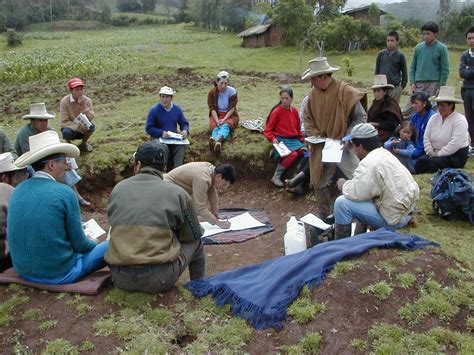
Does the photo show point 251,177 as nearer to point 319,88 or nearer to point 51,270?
point 319,88

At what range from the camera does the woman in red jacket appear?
27.0ft

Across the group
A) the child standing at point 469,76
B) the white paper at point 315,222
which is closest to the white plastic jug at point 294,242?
the white paper at point 315,222

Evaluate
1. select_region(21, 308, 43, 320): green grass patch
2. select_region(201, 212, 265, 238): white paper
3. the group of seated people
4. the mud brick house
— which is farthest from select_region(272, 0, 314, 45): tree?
select_region(21, 308, 43, 320): green grass patch

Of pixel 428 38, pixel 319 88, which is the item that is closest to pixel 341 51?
pixel 428 38

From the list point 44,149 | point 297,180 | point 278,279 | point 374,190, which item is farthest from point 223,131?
point 44,149

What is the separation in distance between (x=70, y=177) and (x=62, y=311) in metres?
3.65

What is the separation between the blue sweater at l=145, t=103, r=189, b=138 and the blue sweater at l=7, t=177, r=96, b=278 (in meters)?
4.41

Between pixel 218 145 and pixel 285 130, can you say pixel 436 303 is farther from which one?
pixel 218 145

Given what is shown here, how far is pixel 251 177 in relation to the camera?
8820 mm

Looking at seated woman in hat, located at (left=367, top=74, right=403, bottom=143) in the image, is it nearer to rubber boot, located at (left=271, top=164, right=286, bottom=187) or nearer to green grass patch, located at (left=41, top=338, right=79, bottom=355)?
rubber boot, located at (left=271, top=164, right=286, bottom=187)

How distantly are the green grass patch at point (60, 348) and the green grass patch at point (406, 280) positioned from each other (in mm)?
2728

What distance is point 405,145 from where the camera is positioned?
732 cm

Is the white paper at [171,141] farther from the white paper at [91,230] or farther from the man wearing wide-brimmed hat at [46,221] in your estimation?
the man wearing wide-brimmed hat at [46,221]

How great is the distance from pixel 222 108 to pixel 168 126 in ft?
4.61
